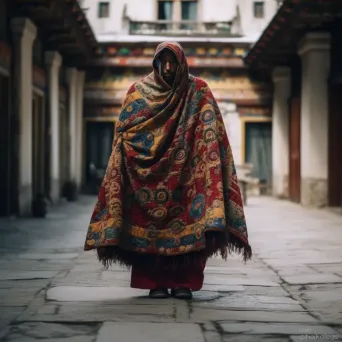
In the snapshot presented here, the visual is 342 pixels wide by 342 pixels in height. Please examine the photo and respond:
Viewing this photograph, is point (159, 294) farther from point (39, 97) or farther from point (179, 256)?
point (39, 97)

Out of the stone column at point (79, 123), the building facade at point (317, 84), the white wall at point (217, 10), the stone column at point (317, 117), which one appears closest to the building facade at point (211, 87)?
the stone column at point (79, 123)

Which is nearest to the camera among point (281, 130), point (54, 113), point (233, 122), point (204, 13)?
point (54, 113)

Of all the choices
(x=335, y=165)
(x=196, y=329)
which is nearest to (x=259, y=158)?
(x=335, y=165)

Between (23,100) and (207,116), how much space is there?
7.71 metres

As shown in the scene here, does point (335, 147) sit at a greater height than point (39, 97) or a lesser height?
lesser

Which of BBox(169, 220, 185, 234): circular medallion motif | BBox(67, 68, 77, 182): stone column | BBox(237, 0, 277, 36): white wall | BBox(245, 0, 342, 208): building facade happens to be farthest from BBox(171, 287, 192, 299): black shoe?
BBox(237, 0, 277, 36): white wall

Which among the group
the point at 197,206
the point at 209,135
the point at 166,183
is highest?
the point at 209,135

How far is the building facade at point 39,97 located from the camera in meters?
11.9

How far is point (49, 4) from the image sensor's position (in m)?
12.0

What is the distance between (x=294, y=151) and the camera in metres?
17.4

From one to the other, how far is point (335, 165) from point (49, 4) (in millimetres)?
5508

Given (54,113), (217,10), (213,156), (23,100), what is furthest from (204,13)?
(213,156)

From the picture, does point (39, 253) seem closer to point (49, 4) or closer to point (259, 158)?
point (49, 4)

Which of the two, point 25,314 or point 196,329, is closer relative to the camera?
point 196,329
